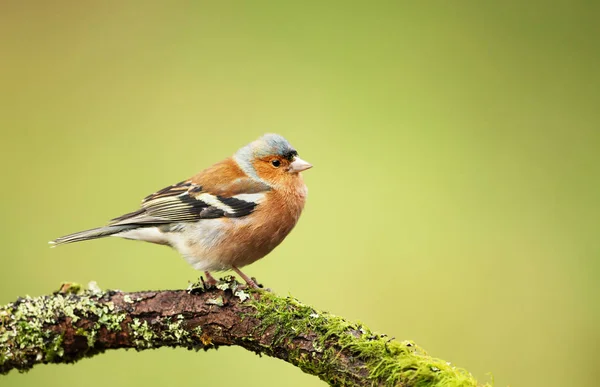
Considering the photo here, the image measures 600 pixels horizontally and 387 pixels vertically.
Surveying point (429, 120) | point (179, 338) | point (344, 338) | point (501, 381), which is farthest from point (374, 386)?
point (429, 120)

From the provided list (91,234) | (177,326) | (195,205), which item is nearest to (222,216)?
(195,205)

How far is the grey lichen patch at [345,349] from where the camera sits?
2.38 metres

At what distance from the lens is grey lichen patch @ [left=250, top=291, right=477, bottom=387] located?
238 centimetres

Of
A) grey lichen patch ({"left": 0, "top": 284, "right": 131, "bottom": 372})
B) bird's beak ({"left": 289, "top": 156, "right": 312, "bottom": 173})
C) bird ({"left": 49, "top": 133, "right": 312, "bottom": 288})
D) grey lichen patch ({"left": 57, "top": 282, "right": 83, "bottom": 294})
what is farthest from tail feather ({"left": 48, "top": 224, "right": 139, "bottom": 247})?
bird's beak ({"left": 289, "top": 156, "right": 312, "bottom": 173})

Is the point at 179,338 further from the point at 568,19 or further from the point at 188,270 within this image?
the point at 568,19

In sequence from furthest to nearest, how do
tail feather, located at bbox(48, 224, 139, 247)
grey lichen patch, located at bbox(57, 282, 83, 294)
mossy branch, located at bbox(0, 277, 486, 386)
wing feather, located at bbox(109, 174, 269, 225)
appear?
1. wing feather, located at bbox(109, 174, 269, 225)
2. tail feather, located at bbox(48, 224, 139, 247)
3. grey lichen patch, located at bbox(57, 282, 83, 294)
4. mossy branch, located at bbox(0, 277, 486, 386)

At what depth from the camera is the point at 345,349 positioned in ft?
8.41

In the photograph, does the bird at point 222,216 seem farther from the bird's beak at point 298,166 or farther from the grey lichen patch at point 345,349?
the grey lichen patch at point 345,349

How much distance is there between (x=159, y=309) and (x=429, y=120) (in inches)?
162

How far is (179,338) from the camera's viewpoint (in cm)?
295

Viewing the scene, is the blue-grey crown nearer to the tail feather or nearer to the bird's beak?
the bird's beak

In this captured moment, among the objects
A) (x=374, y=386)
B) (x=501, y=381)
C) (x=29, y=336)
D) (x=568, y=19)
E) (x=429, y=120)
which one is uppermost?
(x=568, y=19)

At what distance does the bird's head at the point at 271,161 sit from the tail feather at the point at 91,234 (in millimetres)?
784

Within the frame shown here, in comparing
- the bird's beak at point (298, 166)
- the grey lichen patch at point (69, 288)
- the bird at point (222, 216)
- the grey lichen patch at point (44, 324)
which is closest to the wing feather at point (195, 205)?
the bird at point (222, 216)
